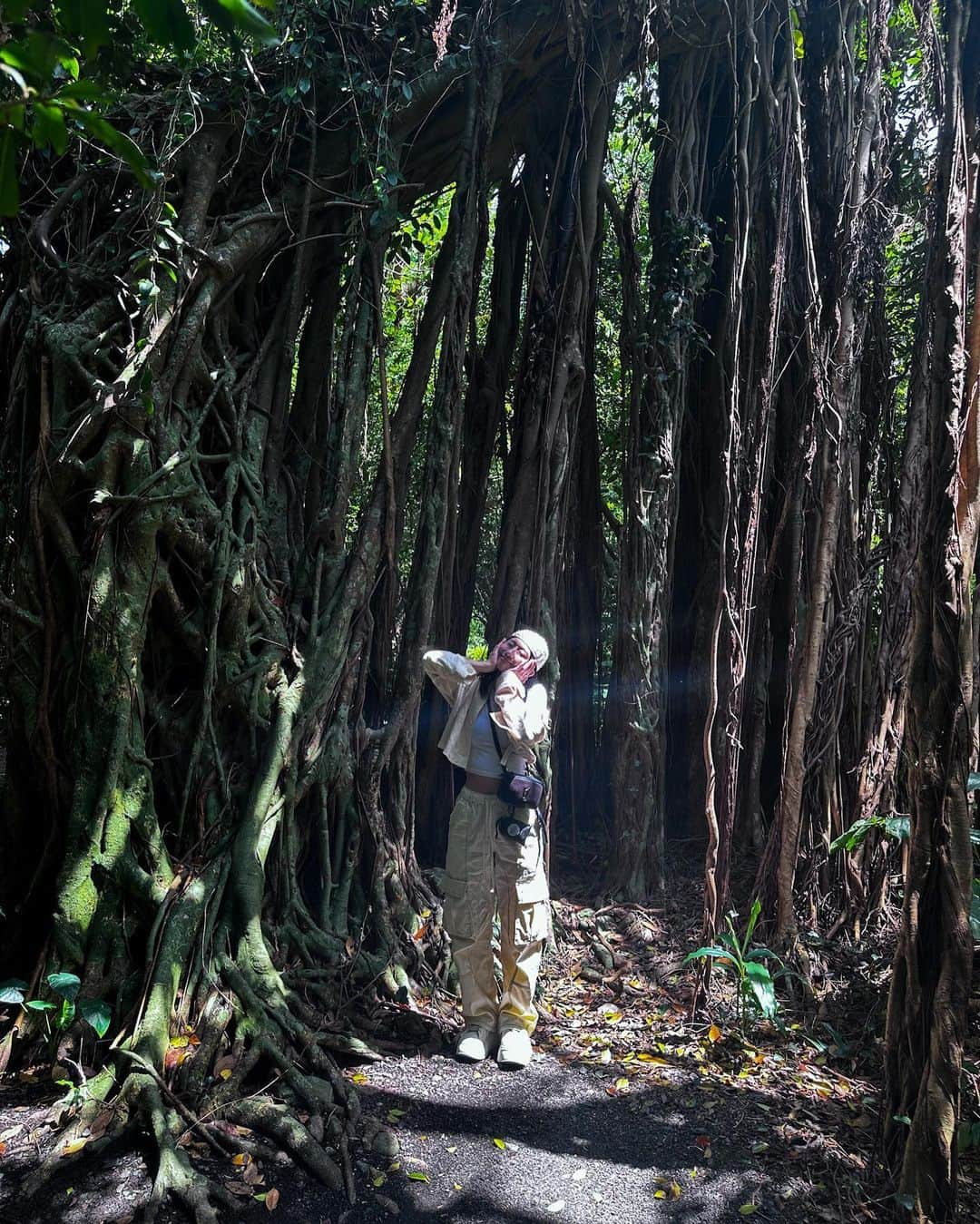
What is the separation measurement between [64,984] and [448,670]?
1567mm

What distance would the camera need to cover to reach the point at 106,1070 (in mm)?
2744

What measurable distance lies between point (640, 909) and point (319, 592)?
2172 mm

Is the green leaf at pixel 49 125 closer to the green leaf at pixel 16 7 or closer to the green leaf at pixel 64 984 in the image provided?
the green leaf at pixel 16 7

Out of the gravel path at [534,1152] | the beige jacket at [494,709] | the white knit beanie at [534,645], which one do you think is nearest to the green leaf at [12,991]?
the gravel path at [534,1152]

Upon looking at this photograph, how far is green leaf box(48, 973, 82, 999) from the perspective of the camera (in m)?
2.89

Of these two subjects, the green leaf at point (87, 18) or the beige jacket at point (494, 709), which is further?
the beige jacket at point (494, 709)

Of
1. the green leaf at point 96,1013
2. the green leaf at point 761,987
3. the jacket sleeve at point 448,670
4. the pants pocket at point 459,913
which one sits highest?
the jacket sleeve at point 448,670

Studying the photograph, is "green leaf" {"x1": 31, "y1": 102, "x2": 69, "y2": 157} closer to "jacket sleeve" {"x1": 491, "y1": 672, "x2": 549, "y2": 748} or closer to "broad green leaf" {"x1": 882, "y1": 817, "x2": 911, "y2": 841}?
"jacket sleeve" {"x1": 491, "y1": 672, "x2": 549, "y2": 748}

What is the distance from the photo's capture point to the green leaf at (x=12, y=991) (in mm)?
2869

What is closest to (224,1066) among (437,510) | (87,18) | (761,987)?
(761,987)

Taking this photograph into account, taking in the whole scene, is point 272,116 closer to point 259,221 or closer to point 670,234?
point 259,221

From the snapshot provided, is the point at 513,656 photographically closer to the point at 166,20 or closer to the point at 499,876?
the point at 499,876

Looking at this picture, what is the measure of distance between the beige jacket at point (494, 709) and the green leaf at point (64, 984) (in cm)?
136

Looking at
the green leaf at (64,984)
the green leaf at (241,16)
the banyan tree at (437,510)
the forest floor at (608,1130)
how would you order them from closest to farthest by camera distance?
the green leaf at (241,16)
the forest floor at (608,1130)
the banyan tree at (437,510)
the green leaf at (64,984)
